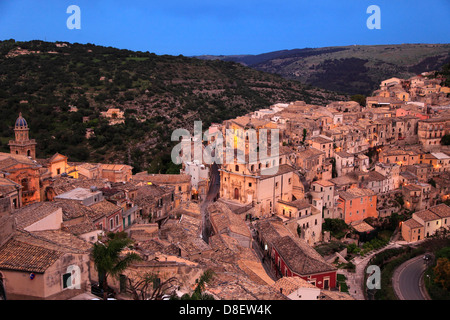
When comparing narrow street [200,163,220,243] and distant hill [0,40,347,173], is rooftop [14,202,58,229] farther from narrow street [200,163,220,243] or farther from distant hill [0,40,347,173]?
distant hill [0,40,347,173]

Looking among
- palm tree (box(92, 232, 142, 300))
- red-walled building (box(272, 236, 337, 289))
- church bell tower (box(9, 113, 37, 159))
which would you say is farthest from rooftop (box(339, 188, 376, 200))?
palm tree (box(92, 232, 142, 300))

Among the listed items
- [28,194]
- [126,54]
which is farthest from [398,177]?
[126,54]

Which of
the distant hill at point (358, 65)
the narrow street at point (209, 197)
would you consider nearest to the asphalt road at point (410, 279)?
the narrow street at point (209, 197)

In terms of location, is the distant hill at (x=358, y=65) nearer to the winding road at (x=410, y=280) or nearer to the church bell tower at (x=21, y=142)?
the winding road at (x=410, y=280)

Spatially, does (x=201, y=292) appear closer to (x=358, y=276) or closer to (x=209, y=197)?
(x=358, y=276)

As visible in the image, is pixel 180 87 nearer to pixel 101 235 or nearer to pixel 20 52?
pixel 20 52

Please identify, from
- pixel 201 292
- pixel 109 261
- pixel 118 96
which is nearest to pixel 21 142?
pixel 109 261
